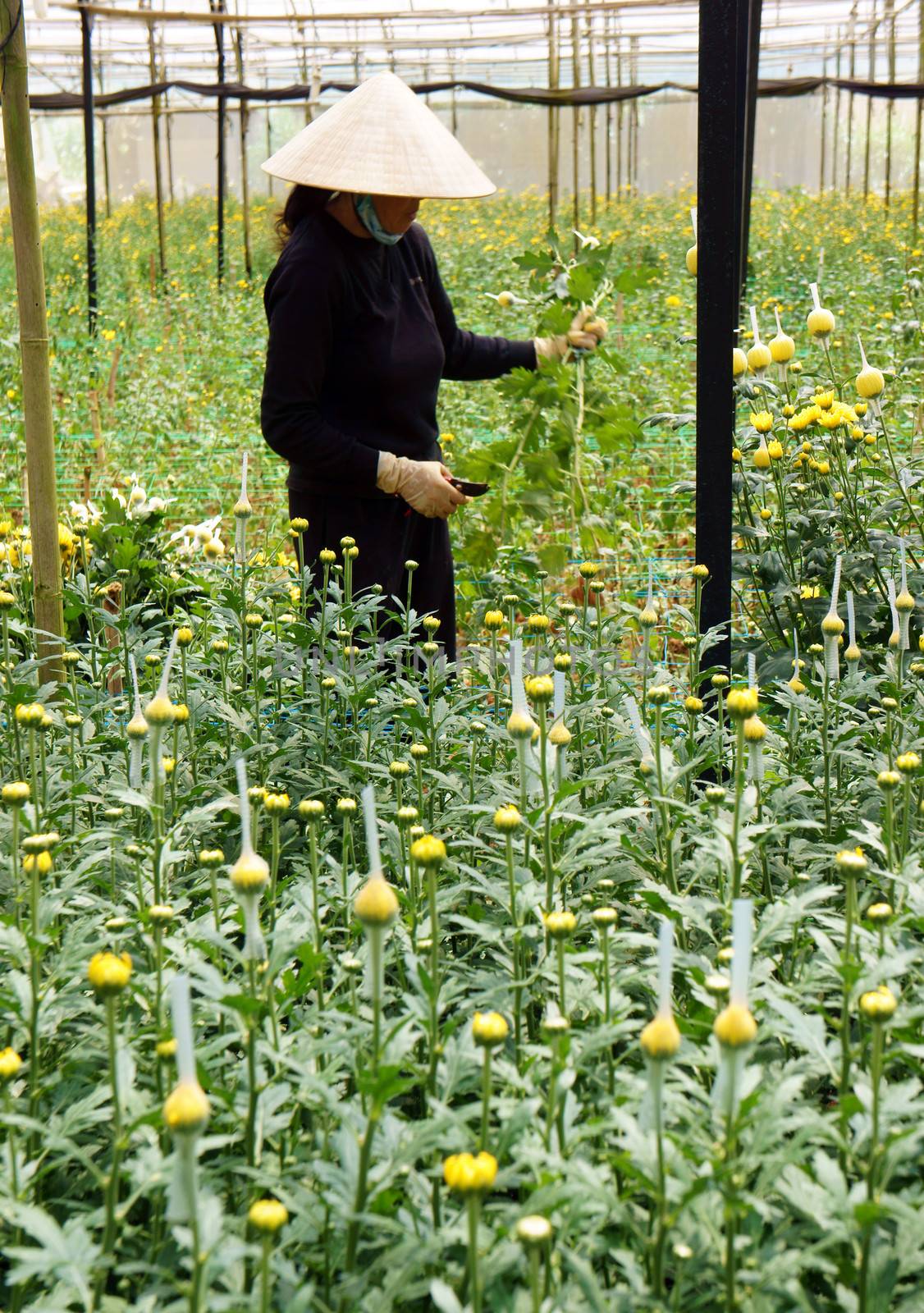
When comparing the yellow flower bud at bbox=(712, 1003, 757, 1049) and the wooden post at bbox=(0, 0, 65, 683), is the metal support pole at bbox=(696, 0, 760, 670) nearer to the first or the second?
the wooden post at bbox=(0, 0, 65, 683)

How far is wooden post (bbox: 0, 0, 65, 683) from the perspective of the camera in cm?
211

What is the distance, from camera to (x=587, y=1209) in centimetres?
102

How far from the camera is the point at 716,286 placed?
2.02 m

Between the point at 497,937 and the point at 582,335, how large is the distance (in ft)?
5.15

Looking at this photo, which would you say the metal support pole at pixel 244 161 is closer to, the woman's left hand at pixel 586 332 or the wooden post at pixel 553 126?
the wooden post at pixel 553 126

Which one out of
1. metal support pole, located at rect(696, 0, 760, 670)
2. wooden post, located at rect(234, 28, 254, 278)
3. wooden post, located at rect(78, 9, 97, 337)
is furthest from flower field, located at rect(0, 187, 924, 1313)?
wooden post, located at rect(234, 28, 254, 278)

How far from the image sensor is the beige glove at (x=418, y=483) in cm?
280

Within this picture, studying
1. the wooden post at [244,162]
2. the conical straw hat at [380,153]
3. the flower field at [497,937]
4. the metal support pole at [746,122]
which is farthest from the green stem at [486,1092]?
the wooden post at [244,162]

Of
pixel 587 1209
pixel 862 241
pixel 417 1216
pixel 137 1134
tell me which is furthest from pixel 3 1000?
pixel 862 241

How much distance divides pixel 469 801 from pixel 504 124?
2821 centimetres

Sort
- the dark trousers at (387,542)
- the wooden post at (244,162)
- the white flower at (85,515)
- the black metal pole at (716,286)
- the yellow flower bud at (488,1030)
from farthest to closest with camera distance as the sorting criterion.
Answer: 1. the wooden post at (244,162)
2. the white flower at (85,515)
3. the dark trousers at (387,542)
4. the black metal pole at (716,286)
5. the yellow flower bud at (488,1030)

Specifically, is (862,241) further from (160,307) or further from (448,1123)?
(448,1123)

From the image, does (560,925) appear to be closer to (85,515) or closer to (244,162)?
(85,515)

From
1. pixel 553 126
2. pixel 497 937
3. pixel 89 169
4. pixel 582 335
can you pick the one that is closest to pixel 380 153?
pixel 582 335
